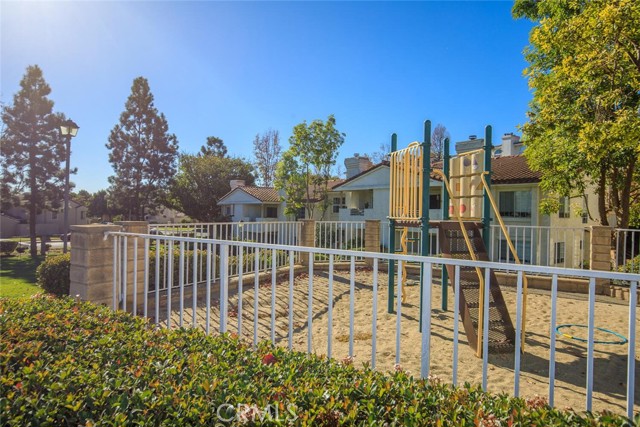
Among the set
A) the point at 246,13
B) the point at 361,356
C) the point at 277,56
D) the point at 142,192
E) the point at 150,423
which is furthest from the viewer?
the point at 142,192

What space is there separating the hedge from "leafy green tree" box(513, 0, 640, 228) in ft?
28.9

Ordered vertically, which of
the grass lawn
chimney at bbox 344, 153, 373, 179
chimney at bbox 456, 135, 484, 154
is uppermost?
chimney at bbox 456, 135, 484, 154

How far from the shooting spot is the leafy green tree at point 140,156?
3278 centimetres

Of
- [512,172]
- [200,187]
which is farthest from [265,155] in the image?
[512,172]

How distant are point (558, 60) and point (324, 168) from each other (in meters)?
12.4

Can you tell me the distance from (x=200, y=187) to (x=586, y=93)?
3266 centimetres

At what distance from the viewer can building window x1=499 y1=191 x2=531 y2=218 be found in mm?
16594

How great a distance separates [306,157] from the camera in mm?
20312

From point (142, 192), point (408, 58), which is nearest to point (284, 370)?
point (408, 58)

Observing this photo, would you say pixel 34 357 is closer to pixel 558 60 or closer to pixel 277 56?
pixel 277 56

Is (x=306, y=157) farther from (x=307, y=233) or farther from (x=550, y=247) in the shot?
(x=550, y=247)

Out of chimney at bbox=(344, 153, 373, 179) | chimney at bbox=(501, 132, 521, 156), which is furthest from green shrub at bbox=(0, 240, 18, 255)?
chimney at bbox=(501, 132, 521, 156)

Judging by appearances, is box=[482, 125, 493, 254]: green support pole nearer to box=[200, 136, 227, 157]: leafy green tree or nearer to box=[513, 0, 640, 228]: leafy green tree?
box=[513, 0, 640, 228]: leafy green tree

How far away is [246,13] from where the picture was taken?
23.3 feet
